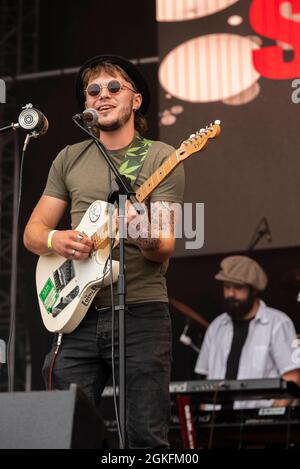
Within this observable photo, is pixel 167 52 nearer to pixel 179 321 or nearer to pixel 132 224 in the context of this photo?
pixel 179 321

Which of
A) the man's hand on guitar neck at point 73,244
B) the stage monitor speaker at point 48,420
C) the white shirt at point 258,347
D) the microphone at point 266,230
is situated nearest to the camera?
the stage monitor speaker at point 48,420

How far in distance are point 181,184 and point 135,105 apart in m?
0.51

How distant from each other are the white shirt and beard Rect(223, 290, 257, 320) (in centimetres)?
5

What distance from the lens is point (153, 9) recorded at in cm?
684

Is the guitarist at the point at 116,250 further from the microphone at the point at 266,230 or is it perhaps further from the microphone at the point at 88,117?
the microphone at the point at 266,230

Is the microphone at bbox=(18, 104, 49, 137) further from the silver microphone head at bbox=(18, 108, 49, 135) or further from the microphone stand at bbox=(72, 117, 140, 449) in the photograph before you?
the microphone stand at bbox=(72, 117, 140, 449)

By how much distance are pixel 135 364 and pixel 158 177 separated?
710 millimetres

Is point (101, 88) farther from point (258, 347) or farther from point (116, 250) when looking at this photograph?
point (258, 347)

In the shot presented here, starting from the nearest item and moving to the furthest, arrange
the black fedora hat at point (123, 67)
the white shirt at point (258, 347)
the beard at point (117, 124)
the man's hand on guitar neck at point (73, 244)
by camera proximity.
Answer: the man's hand on guitar neck at point (73, 244), the beard at point (117, 124), the black fedora hat at point (123, 67), the white shirt at point (258, 347)

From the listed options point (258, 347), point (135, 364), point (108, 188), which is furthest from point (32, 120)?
point (258, 347)

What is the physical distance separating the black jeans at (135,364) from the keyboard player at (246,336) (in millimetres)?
2851

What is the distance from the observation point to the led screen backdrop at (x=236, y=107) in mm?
6352

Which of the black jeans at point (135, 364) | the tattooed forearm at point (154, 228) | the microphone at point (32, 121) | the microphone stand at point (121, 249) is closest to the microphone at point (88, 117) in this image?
the microphone stand at point (121, 249)
